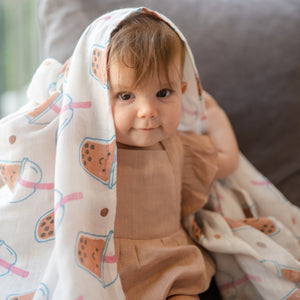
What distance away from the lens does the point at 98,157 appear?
2.57ft

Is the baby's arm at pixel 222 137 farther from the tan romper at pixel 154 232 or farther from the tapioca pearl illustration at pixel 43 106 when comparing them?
the tapioca pearl illustration at pixel 43 106

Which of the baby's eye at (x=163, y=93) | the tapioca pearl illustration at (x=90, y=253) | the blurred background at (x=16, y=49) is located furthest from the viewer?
the blurred background at (x=16, y=49)

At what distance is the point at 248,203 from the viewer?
1.05 metres

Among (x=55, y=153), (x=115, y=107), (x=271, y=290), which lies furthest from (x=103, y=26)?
(x=271, y=290)

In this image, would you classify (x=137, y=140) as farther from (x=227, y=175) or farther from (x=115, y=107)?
(x=227, y=175)

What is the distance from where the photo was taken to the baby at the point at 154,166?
0.78 m

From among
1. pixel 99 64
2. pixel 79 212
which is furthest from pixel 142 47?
pixel 79 212

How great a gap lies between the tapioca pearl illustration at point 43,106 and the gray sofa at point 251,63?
241mm

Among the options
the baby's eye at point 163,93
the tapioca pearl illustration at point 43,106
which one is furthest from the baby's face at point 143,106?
the tapioca pearl illustration at point 43,106

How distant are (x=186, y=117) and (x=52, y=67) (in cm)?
38

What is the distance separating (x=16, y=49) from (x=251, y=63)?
129 cm

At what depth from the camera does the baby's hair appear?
2.52ft

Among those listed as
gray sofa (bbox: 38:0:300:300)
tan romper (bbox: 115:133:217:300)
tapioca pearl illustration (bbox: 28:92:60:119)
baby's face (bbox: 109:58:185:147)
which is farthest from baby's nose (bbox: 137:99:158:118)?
gray sofa (bbox: 38:0:300:300)

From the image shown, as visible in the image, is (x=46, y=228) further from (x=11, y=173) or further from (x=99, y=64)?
(x=99, y=64)
